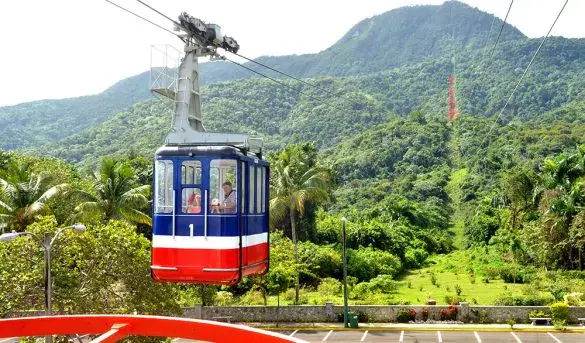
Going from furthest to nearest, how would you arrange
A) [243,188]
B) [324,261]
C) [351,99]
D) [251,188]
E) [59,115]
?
1. [59,115]
2. [351,99]
3. [324,261]
4. [251,188]
5. [243,188]

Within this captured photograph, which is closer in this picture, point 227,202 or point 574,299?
point 227,202

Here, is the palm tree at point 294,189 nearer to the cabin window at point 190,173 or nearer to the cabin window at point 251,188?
the cabin window at point 251,188

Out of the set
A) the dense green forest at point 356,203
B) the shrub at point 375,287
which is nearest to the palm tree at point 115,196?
the dense green forest at point 356,203

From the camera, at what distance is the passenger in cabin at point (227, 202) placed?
10.4 meters

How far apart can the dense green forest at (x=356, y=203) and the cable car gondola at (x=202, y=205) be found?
2151mm

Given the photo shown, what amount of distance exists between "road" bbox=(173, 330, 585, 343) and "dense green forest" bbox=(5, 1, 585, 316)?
4.02 m

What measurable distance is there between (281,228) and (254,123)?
88775 mm

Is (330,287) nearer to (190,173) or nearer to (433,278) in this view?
(433,278)

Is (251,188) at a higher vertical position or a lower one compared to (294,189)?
lower

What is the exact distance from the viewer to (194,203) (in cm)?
1056

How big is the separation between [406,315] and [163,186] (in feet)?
68.4

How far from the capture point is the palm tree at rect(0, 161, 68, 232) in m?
25.6

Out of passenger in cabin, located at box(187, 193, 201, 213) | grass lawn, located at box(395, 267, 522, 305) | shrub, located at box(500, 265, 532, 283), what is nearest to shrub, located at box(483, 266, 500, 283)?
shrub, located at box(500, 265, 532, 283)

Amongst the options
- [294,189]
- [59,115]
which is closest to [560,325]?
[294,189]
